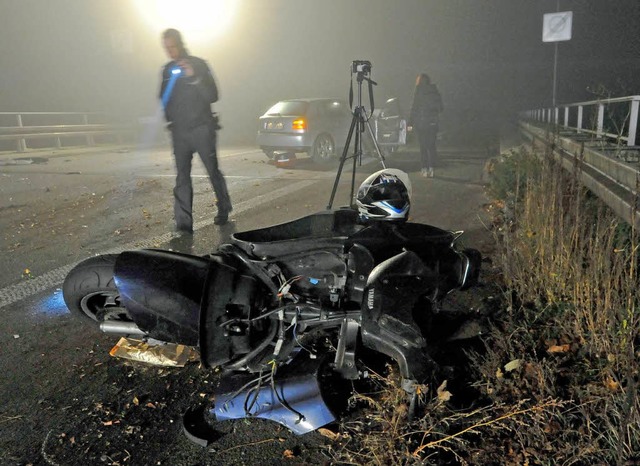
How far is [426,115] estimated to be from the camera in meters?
9.89

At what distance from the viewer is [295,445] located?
2.45 metres

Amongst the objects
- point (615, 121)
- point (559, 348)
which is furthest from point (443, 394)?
point (615, 121)

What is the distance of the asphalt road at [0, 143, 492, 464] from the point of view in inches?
128

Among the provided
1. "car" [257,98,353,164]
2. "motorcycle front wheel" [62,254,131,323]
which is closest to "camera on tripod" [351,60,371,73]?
"motorcycle front wheel" [62,254,131,323]

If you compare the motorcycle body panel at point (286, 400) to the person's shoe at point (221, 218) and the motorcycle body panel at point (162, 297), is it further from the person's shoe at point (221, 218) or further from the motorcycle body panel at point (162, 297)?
the person's shoe at point (221, 218)

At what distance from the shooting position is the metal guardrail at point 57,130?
17180 mm

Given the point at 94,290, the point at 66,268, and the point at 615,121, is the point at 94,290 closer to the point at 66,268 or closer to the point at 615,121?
the point at 66,268

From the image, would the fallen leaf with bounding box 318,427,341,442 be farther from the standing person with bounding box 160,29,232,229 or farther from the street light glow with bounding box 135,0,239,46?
the street light glow with bounding box 135,0,239,46

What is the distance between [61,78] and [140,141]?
19.2m

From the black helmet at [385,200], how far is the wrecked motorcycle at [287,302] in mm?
27

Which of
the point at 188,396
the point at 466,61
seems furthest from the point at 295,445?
the point at 466,61

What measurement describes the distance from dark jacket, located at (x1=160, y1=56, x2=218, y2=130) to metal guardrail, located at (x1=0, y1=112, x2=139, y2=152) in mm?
13579

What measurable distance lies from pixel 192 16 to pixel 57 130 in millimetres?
15880

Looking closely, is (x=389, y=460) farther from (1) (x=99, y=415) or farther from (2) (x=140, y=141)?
(2) (x=140, y=141)
